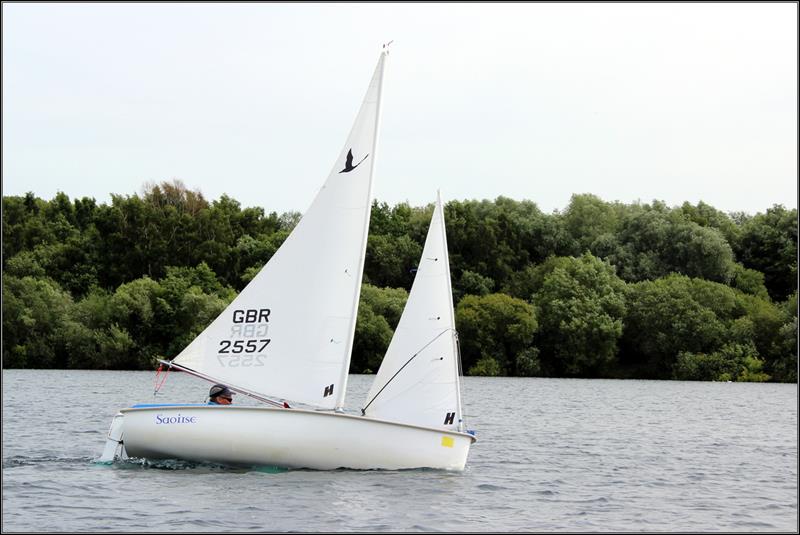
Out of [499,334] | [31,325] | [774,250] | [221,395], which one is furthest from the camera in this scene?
[774,250]

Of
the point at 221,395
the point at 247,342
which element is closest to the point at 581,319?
the point at 247,342

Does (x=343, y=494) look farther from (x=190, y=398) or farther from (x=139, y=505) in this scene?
(x=190, y=398)

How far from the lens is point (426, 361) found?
2088 centimetres

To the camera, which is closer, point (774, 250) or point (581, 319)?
point (581, 319)

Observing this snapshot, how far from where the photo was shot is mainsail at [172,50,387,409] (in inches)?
800

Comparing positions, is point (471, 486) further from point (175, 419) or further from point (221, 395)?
point (175, 419)

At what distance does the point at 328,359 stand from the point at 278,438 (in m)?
1.76

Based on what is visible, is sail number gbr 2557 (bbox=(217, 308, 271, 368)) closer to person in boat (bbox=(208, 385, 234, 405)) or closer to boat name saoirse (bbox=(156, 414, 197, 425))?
person in boat (bbox=(208, 385, 234, 405))

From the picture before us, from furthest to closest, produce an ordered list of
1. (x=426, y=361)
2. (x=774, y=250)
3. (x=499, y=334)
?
(x=774, y=250) → (x=499, y=334) → (x=426, y=361)

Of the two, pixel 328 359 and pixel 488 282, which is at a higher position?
pixel 488 282

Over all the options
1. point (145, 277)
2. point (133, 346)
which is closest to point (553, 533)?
point (133, 346)

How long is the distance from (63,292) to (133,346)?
9083 mm

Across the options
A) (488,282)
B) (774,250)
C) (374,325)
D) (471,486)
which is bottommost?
(471,486)

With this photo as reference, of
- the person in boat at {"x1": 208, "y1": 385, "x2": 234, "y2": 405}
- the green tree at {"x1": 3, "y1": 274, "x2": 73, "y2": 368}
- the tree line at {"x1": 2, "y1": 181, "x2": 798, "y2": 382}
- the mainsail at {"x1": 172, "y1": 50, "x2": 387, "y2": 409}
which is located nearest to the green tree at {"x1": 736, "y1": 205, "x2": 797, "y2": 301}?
the tree line at {"x1": 2, "y1": 181, "x2": 798, "y2": 382}
